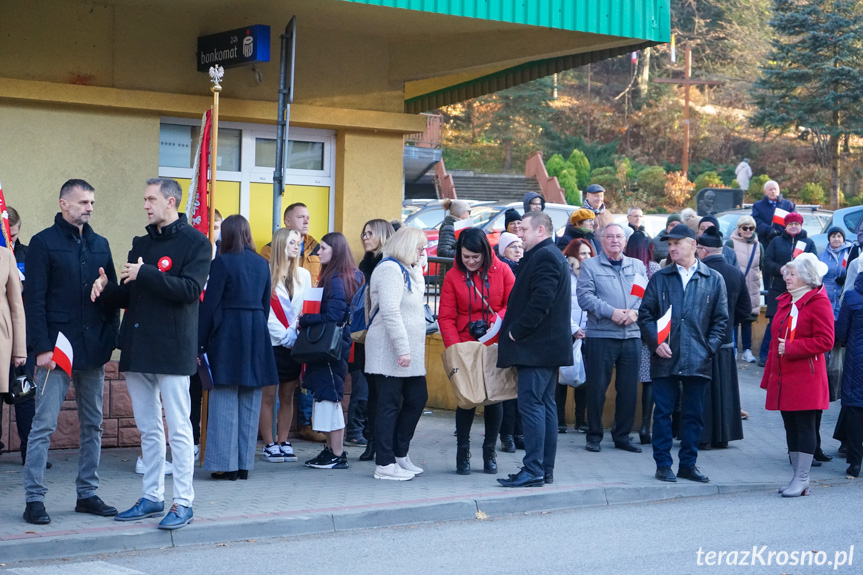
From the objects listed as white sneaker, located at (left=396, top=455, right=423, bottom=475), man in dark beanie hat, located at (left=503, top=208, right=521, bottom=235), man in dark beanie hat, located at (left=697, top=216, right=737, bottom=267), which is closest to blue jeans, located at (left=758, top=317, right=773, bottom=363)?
man in dark beanie hat, located at (left=697, top=216, right=737, bottom=267)

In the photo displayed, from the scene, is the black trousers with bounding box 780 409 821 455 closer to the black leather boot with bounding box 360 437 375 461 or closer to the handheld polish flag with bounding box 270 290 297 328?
the black leather boot with bounding box 360 437 375 461

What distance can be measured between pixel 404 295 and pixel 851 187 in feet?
131

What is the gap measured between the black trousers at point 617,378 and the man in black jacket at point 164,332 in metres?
4.54

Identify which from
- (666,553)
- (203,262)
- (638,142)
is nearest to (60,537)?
(203,262)

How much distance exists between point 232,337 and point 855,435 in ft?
17.8

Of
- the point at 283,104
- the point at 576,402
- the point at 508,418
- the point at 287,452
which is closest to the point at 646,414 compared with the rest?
the point at 576,402

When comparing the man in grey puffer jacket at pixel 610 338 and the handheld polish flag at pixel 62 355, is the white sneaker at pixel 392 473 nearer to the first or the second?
the man in grey puffer jacket at pixel 610 338

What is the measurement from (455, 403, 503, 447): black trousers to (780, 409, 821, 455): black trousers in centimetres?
237

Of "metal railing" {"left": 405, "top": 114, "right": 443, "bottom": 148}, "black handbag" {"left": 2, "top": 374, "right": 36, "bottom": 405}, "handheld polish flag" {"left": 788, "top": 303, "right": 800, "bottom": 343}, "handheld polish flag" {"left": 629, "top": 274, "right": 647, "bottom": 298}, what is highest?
"metal railing" {"left": 405, "top": 114, "right": 443, "bottom": 148}

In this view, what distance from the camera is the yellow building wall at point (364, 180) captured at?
12.0m

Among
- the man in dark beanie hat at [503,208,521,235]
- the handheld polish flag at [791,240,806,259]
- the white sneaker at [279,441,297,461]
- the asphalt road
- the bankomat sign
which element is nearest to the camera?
the asphalt road

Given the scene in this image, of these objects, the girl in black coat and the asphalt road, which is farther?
the girl in black coat

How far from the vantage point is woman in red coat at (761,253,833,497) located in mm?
8594

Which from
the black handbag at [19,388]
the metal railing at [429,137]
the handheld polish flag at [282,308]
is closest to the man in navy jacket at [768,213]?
the handheld polish flag at [282,308]
